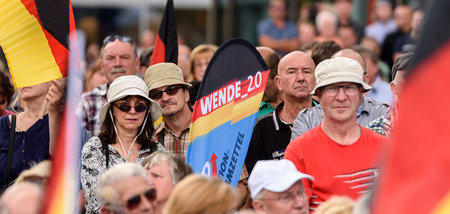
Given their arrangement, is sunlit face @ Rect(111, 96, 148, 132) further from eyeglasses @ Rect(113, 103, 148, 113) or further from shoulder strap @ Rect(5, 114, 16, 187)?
shoulder strap @ Rect(5, 114, 16, 187)

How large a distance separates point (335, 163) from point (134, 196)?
60.6 inches

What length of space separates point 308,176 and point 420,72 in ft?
7.54

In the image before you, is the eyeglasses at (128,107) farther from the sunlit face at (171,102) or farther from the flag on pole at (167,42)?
the flag on pole at (167,42)

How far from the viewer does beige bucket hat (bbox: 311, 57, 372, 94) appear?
621 cm

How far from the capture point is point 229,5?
18484 millimetres

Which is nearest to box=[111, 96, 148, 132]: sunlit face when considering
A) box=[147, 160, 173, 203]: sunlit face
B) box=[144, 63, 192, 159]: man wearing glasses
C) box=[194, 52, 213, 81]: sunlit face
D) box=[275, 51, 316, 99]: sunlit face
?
box=[144, 63, 192, 159]: man wearing glasses

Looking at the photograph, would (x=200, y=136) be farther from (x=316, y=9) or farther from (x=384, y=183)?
(x=316, y=9)

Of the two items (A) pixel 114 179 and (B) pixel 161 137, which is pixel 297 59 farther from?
(A) pixel 114 179

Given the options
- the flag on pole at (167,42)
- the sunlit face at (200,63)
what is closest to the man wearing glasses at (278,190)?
the flag on pole at (167,42)

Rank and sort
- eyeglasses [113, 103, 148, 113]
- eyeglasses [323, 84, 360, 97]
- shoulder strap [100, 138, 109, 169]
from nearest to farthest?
eyeglasses [323, 84, 360, 97] < shoulder strap [100, 138, 109, 169] < eyeglasses [113, 103, 148, 113]

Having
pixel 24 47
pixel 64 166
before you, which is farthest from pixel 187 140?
pixel 64 166

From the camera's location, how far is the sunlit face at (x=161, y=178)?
18.6ft

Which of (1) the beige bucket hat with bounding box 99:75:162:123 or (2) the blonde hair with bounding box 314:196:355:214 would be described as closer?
(2) the blonde hair with bounding box 314:196:355:214

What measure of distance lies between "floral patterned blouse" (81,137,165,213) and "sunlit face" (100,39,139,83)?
2.33m
